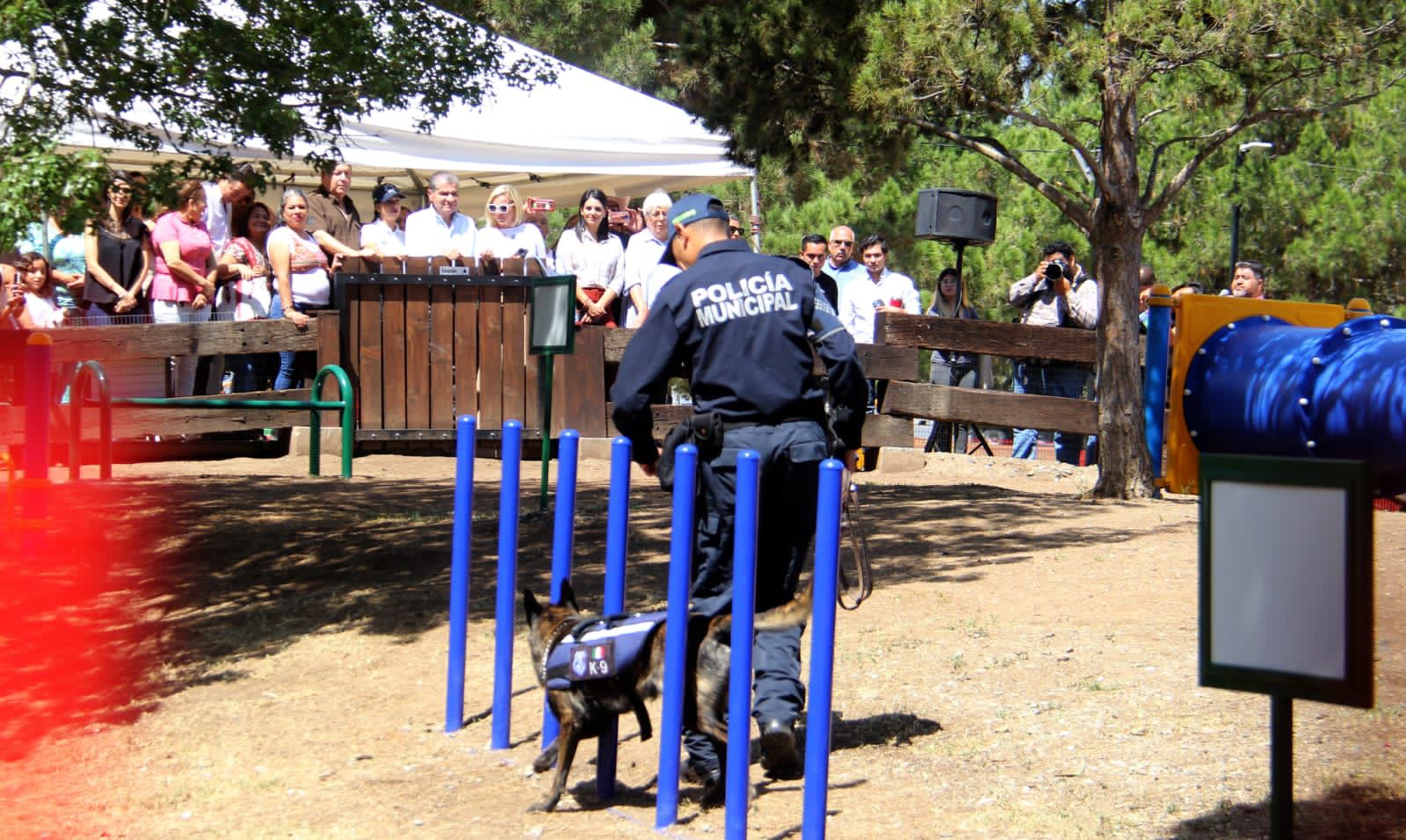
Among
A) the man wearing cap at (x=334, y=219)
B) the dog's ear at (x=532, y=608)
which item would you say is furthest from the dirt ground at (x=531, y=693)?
the man wearing cap at (x=334, y=219)

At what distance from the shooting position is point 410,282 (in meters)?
12.1

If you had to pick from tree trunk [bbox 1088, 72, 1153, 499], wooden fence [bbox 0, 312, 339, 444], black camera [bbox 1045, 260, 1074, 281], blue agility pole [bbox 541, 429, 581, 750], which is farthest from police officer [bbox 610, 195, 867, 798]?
black camera [bbox 1045, 260, 1074, 281]

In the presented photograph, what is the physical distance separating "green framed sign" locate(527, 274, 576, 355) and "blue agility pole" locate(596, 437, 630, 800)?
4468 millimetres

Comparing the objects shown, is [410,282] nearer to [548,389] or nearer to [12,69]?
[548,389]

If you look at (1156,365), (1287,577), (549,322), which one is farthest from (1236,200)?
(1287,577)

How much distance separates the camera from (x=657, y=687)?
17.0 feet

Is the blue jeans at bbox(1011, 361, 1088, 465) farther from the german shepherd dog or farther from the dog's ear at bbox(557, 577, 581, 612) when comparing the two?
the german shepherd dog

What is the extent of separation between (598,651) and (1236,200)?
2069cm

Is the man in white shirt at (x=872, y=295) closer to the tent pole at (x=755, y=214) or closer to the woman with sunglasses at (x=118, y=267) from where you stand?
the tent pole at (x=755, y=214)

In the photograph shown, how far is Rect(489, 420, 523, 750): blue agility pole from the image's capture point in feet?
19.4

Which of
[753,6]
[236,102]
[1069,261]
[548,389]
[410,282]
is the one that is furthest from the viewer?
[1069,261]

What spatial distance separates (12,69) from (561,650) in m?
4.03

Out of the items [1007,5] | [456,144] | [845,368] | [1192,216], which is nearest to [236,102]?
[845,368]

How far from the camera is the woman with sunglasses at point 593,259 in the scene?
1295cm
